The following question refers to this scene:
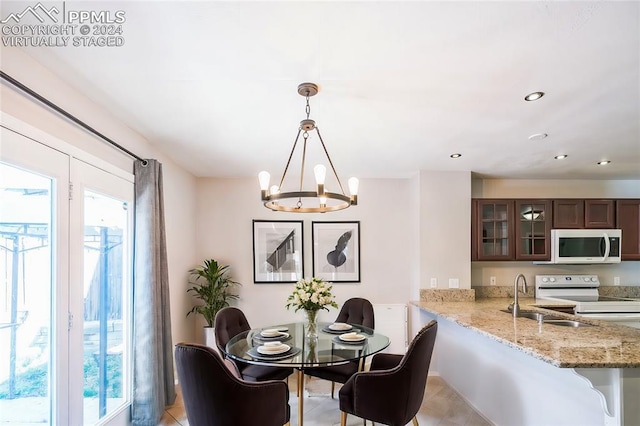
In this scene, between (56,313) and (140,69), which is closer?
(140,69)

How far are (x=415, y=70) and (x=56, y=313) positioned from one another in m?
2.42

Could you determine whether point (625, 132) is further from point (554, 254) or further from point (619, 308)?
point (619, 308)

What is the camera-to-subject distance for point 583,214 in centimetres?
436

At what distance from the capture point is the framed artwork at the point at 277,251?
180 inches

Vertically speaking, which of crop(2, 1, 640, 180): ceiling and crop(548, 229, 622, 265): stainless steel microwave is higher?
crop(2, 1, 640, 180): ceiling

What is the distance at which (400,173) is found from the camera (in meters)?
4.44

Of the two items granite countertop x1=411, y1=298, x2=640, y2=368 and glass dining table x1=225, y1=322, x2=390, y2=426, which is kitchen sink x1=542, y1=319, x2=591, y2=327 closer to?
granite countertop x1=411, y1=298, x2=640, y2=368

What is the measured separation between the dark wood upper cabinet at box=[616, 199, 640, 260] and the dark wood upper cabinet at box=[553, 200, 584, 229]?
478 mm

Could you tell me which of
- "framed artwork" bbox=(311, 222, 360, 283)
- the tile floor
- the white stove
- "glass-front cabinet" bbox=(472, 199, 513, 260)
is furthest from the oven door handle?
"framed artwork" bbox=(311, 222, 360, 283)

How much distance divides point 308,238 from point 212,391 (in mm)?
2771

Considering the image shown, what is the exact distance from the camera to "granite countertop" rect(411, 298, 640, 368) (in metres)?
1.74

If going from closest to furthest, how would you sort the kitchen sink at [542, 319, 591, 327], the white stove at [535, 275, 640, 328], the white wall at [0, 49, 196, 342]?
the white wall at [0, 49, 196, 342]
the kitchen sink at [542, 319, 591, 327]
the white stove at [535, 275, 640, 328]

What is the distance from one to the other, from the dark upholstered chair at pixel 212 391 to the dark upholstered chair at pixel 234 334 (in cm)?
77

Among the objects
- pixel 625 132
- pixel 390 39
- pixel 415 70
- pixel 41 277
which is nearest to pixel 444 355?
pixel 625 132
